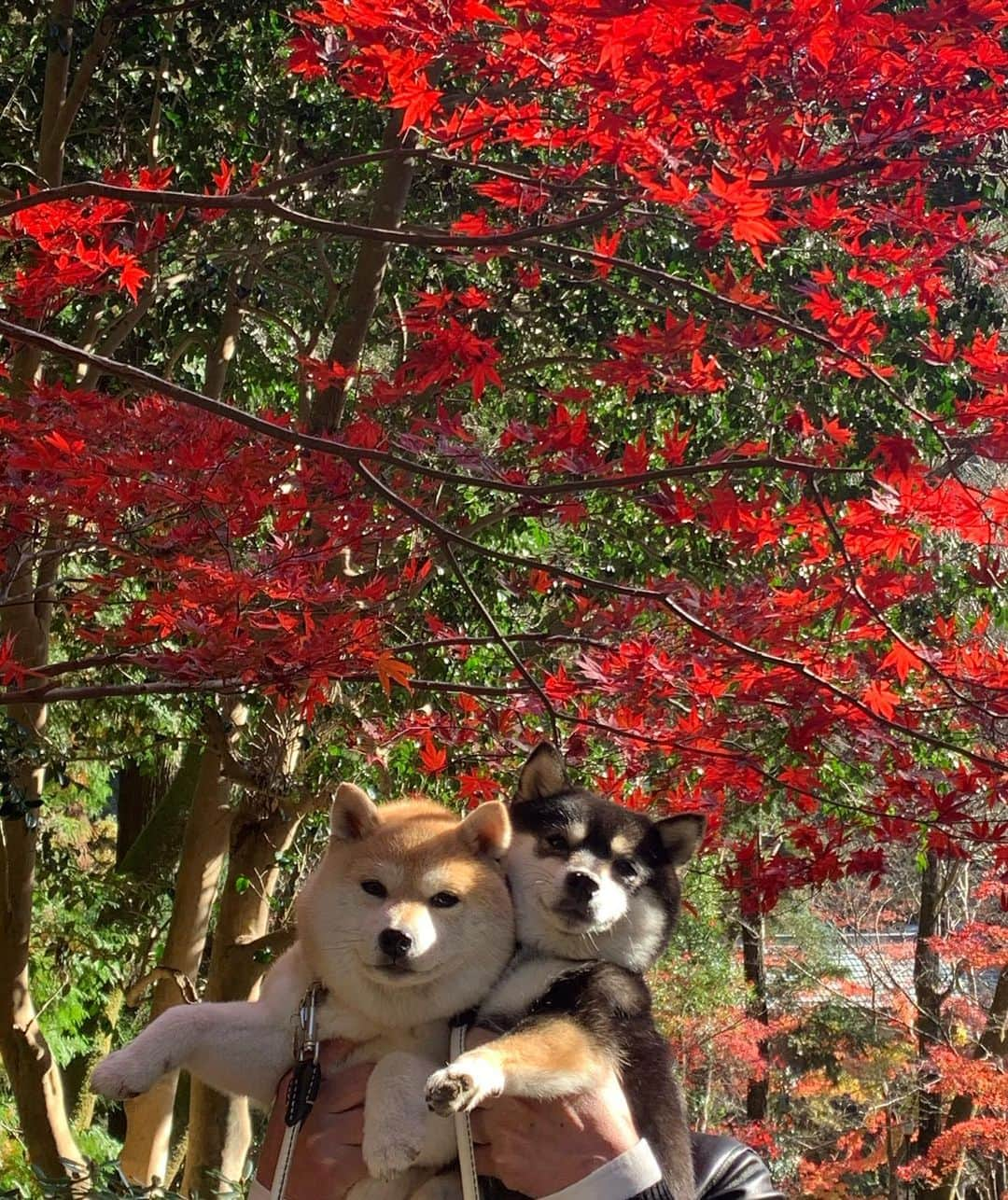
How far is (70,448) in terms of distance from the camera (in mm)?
3973

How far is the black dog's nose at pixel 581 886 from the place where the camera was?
2.77 meters

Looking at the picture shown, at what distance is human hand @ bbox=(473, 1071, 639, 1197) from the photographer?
102 inches

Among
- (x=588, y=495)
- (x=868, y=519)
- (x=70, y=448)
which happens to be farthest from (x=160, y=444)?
(x=588, y=495)

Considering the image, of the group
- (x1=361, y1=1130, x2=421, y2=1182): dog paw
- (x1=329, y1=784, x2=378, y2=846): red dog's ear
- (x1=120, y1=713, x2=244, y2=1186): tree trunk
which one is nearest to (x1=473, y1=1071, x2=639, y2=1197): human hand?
(x1=361, y1=1130, x2=421, y2=1182): dog paw

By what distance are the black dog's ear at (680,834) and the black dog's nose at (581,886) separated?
0.38 m

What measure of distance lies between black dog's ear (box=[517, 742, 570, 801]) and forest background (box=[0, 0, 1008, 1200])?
47 centimetres

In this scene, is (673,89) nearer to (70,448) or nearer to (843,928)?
(70,448)

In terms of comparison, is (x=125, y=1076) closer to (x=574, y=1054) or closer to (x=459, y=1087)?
(x=459, y=1087)

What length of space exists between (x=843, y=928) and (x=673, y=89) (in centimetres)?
1448

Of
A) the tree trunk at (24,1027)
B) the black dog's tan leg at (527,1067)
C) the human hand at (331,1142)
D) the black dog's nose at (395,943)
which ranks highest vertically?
the black dog's nose at (395,943)

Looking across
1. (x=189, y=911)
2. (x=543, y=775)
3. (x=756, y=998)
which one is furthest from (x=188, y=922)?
(x=756, y=998)

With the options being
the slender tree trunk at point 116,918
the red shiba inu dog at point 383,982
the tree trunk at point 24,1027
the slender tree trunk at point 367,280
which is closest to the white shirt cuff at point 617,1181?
the red shiba inu dog at point 383,982

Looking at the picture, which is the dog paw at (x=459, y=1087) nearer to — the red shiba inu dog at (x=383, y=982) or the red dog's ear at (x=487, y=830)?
the red shiba inu dog at (x=383, y=982)

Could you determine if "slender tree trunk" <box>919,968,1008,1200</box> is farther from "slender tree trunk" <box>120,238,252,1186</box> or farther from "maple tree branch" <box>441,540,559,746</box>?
"maple tree branch" <box>441,540,559,746</box>
